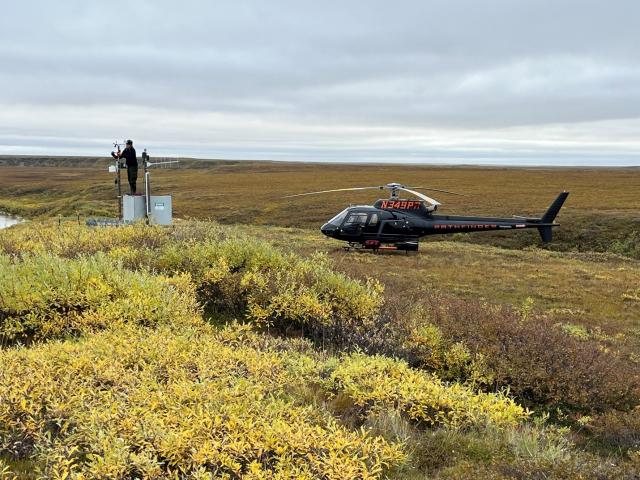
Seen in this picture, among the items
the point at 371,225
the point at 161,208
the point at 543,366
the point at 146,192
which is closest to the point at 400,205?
the point at 371,225

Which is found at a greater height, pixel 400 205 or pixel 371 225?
pixel 400 205

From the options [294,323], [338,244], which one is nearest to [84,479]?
[294,323]

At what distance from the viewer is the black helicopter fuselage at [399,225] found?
1991 centimetres

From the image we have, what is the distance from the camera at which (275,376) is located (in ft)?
16.7

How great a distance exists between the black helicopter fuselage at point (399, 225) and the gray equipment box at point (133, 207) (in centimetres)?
666

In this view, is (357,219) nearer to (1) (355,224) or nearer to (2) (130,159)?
(1) (355,224)

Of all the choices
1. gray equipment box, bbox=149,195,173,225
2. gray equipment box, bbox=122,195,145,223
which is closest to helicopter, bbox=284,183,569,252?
gray equipment box, bbox=149,195,173,225

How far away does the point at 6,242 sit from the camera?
1093 centimetres

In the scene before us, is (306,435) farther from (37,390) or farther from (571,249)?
(571,249)

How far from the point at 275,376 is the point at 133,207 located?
1396 centimetres

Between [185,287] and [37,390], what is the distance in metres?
3.83

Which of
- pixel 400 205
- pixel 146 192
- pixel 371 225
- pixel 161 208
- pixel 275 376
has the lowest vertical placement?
pixel 275 376

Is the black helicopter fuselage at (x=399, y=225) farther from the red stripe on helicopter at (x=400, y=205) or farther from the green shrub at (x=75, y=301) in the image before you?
the green shrub at (x=75, y=301)

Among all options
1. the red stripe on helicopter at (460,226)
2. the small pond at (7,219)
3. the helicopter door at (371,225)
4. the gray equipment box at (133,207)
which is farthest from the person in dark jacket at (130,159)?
the small pond at (7,219)
